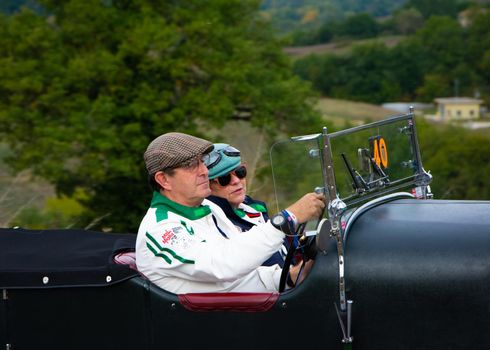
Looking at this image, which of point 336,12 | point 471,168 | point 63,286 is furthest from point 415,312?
point 336,12

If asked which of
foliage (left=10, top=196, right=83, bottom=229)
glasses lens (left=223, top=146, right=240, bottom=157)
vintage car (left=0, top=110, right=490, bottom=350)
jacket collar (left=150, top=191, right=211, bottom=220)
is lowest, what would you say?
vintage car (left=0, top=110, right=490, bottom=350)

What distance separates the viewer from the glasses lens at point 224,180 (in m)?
3.45

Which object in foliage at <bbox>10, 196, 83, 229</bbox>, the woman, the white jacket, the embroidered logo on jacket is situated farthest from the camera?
foliage at <bbox>10, 196, 83, 229</bbox>

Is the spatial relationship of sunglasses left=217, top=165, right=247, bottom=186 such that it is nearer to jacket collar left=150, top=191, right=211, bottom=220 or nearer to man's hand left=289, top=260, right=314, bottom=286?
jacket collar left=150, top=191, right=211, bottom=220

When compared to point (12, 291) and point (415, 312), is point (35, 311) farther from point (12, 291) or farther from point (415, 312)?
point (415, 312)

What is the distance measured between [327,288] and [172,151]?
0.74 metres

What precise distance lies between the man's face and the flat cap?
0.11 feet

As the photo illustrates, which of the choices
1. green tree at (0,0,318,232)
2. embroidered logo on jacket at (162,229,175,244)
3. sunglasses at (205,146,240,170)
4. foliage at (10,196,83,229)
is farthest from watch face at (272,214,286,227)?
green tree at (0,0,318,232)

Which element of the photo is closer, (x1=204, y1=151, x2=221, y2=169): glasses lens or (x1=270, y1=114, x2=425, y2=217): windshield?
(x1=270, y1=114, x2=425, y2=217): windshield

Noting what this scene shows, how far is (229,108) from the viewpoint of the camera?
784 inches

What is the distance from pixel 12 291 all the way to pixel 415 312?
140cm

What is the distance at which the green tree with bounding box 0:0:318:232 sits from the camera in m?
18.8

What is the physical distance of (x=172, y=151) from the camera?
2.98 m

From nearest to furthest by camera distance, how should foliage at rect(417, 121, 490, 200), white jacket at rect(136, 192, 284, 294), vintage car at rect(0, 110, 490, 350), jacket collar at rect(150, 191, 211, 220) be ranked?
vintage car at rect(0, 110, 490, 350) < white jacket at rect(136, 192, 284, 294) < jacket collar at rect(150, 191, 211, 220) < foliage at rect(417, 121, 490, 200)
